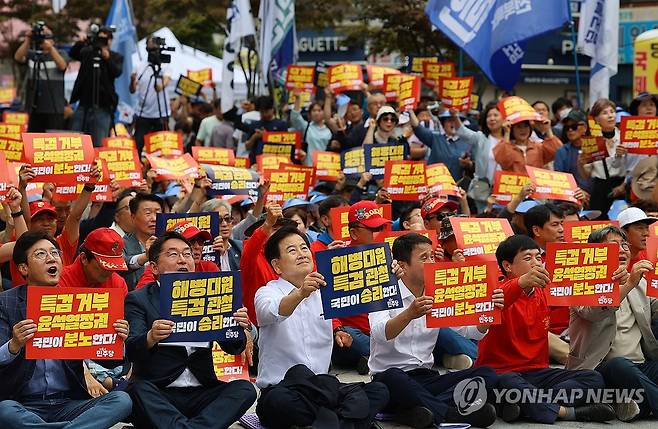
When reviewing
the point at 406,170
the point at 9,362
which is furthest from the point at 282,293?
the point at 406,170

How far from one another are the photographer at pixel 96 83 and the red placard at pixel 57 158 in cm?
455

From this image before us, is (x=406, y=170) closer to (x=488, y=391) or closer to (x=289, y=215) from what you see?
(x=289, y=215)

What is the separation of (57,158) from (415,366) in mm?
3501

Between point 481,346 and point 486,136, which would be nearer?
point 481,346

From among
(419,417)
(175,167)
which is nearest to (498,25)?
(175,167)

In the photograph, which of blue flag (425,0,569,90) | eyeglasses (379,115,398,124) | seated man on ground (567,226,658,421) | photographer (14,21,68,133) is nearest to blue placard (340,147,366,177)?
eyeglasses (379,115,398,124)

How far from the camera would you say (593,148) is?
11.8 metres

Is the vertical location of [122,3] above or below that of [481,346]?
above

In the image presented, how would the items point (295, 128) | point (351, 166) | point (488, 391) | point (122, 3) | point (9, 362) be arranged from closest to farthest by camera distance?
1. point (9, 362)
2. point (488, 391)
3. point (351, 166)
4. point (295, 128)
5. point (122, 3)

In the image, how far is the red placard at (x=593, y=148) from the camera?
11.8 meters

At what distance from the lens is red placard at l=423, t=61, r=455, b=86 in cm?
1551

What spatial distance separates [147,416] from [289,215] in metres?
3.38

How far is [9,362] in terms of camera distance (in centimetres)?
634

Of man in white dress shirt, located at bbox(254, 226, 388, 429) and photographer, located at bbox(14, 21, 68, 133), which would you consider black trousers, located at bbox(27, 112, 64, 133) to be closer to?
photographer, located at bbox(14, 21, 68, 133)
